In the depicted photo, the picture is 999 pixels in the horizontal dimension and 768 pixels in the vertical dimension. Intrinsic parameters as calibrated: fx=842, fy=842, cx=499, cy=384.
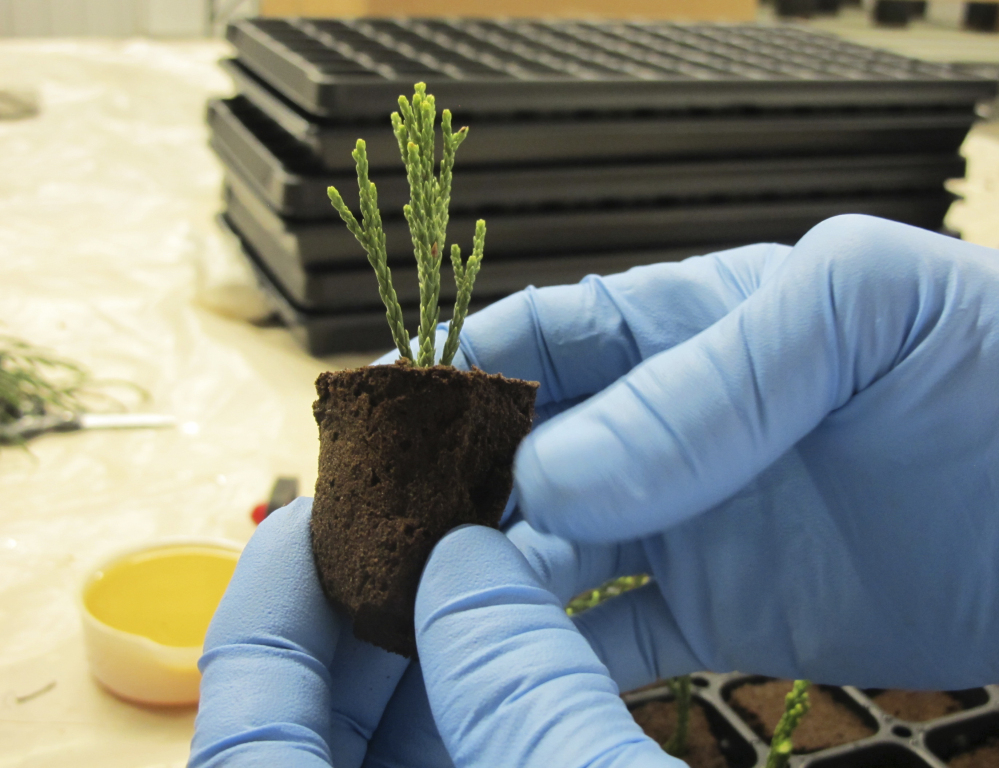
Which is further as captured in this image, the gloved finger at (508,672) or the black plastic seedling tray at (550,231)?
the black plastic seedling tray at (550,231)

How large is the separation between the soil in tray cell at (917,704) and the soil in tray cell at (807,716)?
0.05 meters

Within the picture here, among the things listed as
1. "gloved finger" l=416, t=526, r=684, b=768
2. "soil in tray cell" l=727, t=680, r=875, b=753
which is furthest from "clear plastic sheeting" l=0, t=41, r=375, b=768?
"soil in tray cell" l=727, t=680, r=875, b=753

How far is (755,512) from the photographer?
80cm

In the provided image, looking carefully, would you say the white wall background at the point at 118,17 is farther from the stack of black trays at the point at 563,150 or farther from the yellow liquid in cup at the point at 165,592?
the yellow liquid in cup at the point at 165,592

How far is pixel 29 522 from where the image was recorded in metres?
1.16

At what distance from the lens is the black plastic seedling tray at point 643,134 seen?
1321 millimetres

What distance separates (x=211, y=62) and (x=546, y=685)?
3072mm

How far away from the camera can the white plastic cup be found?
2.80 feet

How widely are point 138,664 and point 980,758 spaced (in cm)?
93

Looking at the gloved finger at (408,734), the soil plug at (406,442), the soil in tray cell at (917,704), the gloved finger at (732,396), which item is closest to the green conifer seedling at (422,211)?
the soil plug at (406,442)

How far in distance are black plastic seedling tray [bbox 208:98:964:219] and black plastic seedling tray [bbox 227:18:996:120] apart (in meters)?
0.10

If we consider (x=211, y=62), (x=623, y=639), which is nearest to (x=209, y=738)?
(x=623, y=639)

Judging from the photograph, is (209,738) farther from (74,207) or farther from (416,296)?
(74,207)

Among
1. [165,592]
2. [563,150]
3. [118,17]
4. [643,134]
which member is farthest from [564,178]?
[118,17]
